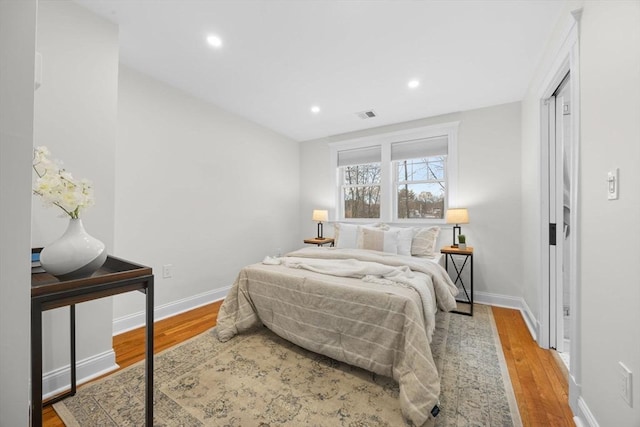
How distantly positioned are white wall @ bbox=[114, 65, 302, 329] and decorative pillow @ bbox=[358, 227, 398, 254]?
167 cm

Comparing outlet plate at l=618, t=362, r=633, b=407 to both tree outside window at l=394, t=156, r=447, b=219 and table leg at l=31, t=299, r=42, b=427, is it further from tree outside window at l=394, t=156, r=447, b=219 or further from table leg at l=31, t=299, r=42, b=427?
tree outside window at l=394, t=156, r=447, b=219

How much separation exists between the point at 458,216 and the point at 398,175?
1197mm

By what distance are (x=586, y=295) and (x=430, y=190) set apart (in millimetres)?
2502

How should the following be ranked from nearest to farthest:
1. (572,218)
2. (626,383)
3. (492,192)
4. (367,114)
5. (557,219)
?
(626,383)
(572,218)
(557,219)
(492,192)
(367,114)

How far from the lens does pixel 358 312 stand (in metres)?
1.75

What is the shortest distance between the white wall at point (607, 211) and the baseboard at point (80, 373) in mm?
2872

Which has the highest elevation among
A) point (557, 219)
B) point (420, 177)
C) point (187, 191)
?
point (420, 177)

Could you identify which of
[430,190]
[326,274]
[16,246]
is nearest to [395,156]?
[430,190]

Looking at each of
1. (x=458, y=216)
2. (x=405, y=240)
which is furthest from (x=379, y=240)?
(x=458, y=216)

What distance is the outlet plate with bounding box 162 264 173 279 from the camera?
107 inches

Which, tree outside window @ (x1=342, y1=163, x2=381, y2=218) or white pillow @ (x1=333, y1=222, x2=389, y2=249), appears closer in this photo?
white pillow @ (x1=333, y1=222, x2=389, y2=249)

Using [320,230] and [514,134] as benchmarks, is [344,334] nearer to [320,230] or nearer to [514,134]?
[320,230]

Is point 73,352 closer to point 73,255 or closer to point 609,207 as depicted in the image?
point 73,255

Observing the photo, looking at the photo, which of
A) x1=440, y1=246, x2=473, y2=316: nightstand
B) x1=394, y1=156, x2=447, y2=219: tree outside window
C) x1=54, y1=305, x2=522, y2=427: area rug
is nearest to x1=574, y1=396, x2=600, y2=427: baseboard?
x1=54, y1=305, x2=522, y2=427: area rug
